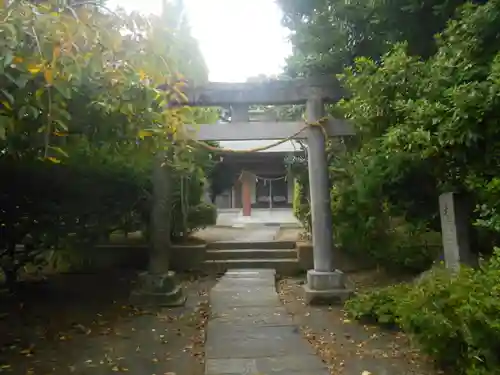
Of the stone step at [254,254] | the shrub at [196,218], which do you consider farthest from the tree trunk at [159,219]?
the shrub at [196,218]

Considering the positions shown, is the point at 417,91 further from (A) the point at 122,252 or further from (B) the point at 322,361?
(A) the point at 122,252

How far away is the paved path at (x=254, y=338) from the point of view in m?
4.37

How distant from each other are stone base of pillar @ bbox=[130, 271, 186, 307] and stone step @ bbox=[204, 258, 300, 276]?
107 inches

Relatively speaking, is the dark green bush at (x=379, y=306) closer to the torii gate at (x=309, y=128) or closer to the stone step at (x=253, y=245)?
the torii gate at (x=309, y=128)

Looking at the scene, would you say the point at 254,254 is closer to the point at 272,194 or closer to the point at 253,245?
the point at 253,245

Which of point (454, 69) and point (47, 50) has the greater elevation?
point (454, 69)

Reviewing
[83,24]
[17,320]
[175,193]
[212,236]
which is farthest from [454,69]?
[212,236]

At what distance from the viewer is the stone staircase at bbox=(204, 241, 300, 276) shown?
33.3 feet

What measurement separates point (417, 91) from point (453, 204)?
1.32 metres

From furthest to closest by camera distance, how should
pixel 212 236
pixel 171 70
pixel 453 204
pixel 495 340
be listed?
1. pixel 212 236
2. pixel 453 204
3. pixel 171 70
4. pixel 495 340

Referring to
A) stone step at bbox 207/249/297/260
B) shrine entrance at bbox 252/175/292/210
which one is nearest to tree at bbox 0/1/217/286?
stone step at bbox 207/249/297/260

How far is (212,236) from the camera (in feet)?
42.0

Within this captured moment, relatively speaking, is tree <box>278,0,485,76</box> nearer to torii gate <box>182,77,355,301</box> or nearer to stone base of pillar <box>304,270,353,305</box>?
torii gate <box>182,77,355,301</box>

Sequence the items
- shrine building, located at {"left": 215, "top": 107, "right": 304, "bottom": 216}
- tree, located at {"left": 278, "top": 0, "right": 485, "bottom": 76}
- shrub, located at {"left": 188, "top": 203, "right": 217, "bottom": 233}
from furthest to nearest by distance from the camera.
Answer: shrine building, located at {"left": 215, "top": 107, "right": 304, "bottom": 216}
shrub, located at {"left": 188, "top": 203, "right": 217, "bottom": 233}
tree, located at {"left": 278, "top": 0, "right": 485, "bottom": 76}
